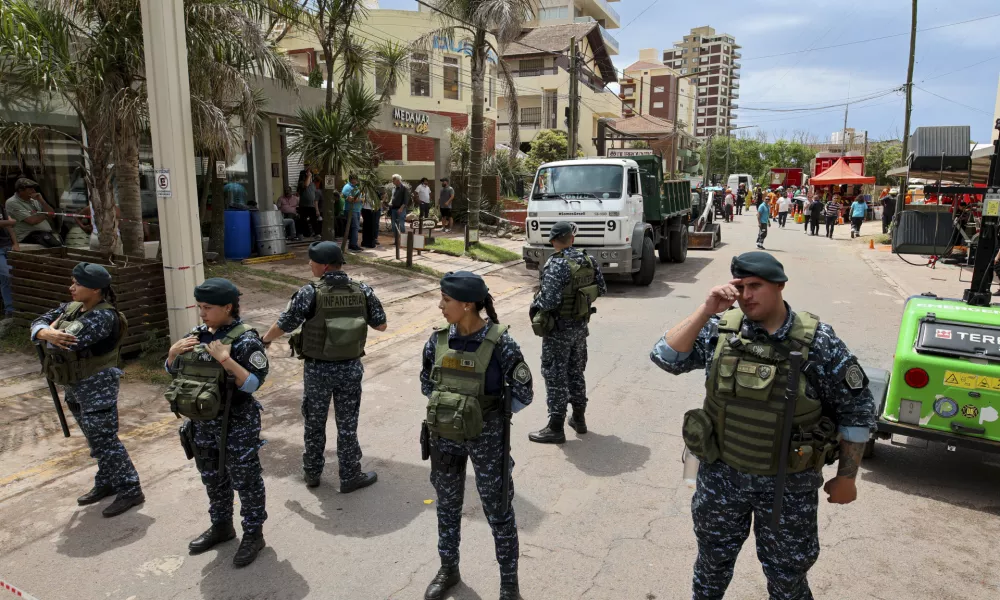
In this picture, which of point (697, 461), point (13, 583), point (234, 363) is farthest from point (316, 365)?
point (697, 461)

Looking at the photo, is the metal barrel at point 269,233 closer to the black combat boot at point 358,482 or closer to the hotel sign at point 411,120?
the hotel sign at point 411,120

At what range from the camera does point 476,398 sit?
3273mm

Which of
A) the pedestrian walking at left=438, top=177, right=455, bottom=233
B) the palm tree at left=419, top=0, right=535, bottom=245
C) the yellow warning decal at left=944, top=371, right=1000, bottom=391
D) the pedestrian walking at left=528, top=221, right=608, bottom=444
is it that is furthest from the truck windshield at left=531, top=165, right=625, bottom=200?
the yellow warning decal at left=944, top=371, right=1000, bottom=391

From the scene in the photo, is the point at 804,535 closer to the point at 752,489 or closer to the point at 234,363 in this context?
the point at 752,489

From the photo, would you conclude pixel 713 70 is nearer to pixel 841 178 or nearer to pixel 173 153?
pixel 841 178

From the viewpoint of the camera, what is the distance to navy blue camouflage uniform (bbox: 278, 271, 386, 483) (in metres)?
4.47

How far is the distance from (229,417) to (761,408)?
273cm

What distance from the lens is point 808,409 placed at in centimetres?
265

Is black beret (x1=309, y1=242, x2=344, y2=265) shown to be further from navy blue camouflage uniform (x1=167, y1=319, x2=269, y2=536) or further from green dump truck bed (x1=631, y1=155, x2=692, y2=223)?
green dump truck bed (x1=631, y1=155, x2=692, y2=223)

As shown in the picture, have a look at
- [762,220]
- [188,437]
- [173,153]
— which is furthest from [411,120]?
[188,437]

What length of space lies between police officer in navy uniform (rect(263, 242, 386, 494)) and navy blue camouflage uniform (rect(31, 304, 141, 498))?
99cm

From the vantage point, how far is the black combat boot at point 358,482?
4660mm

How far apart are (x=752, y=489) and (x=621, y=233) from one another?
9.75m

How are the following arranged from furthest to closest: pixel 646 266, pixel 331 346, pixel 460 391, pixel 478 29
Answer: pixel 478 29 → pixel 646 266 → pixel 331 346 → pixel 460 391
